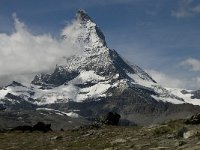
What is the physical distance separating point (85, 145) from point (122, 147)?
5062 mm

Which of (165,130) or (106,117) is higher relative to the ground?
(106,117)

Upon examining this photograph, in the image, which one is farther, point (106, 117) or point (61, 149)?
point (106, 117)

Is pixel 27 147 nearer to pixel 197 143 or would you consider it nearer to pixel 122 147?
pixel 122 147

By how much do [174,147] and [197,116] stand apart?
11.0 meters

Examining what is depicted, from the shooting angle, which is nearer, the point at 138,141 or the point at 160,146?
the point at 160,146

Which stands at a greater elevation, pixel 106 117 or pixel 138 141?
pixel 106 117

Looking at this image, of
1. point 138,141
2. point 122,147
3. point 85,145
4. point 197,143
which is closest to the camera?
point 197,143

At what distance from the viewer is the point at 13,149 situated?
126 ft

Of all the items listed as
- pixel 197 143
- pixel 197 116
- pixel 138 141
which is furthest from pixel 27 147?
pixel 197 143

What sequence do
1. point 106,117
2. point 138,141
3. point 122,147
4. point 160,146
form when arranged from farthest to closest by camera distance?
1. point 106,117
2. point 138,141
3. point 122,147
4. point 160,146

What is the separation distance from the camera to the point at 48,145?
3928 cm

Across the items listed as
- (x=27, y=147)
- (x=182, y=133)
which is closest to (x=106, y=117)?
(x=27, y=147)

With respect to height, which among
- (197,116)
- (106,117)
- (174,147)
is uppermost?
(106,117)

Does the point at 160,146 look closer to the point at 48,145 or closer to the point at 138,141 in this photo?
the point at 138,141
